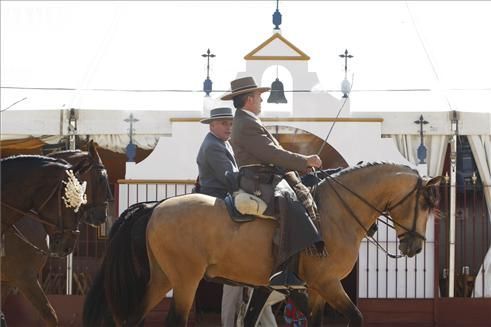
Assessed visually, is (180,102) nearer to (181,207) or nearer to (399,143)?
(399,143)

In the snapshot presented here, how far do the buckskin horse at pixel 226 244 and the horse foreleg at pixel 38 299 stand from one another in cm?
101

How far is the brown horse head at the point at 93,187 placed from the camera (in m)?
10.4

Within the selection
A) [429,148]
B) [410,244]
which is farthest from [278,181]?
[429,148]

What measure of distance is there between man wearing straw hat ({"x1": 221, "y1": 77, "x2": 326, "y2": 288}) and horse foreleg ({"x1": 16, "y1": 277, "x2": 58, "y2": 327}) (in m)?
2.38

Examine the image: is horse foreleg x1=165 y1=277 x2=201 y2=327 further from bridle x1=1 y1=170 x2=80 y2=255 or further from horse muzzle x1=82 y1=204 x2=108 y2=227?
horse muzzle x1=82 y1=204 x2=108 y2=227

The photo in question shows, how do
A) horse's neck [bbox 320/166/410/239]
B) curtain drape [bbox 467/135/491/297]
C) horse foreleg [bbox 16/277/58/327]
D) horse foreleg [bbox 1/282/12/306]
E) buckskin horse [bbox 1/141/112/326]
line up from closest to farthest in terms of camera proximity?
1. horse's neck [bbox 320/166/410/239]
2. horse foreleg [bbox 16/277/58/327]
3. buckskin horse [bbox 1/141/112/326]
4. horse foreleg [bbox 1/282/12/306]
5. curtain drape [bbox 467/135/491/297]

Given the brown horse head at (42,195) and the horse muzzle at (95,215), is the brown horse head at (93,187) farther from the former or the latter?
the brown horse head at (42,195)

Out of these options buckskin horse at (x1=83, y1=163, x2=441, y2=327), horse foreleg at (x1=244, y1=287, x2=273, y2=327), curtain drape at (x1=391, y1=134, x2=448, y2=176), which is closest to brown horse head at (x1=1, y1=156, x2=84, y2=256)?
buckskin horse at (x1=83, y1=163, x2=441, y2=327)

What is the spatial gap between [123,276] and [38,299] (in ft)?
4.83

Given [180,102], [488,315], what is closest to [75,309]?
[180,102]

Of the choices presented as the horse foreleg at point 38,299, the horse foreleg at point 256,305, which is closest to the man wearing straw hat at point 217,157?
the horse foreleg at point 256,305

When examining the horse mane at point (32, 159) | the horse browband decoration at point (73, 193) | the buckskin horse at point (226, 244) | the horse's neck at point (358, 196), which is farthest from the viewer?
the horse browband decoration at point (73, 193)

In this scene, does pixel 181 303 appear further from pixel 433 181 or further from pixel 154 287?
pixel 433 181

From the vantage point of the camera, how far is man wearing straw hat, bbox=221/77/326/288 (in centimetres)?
890
